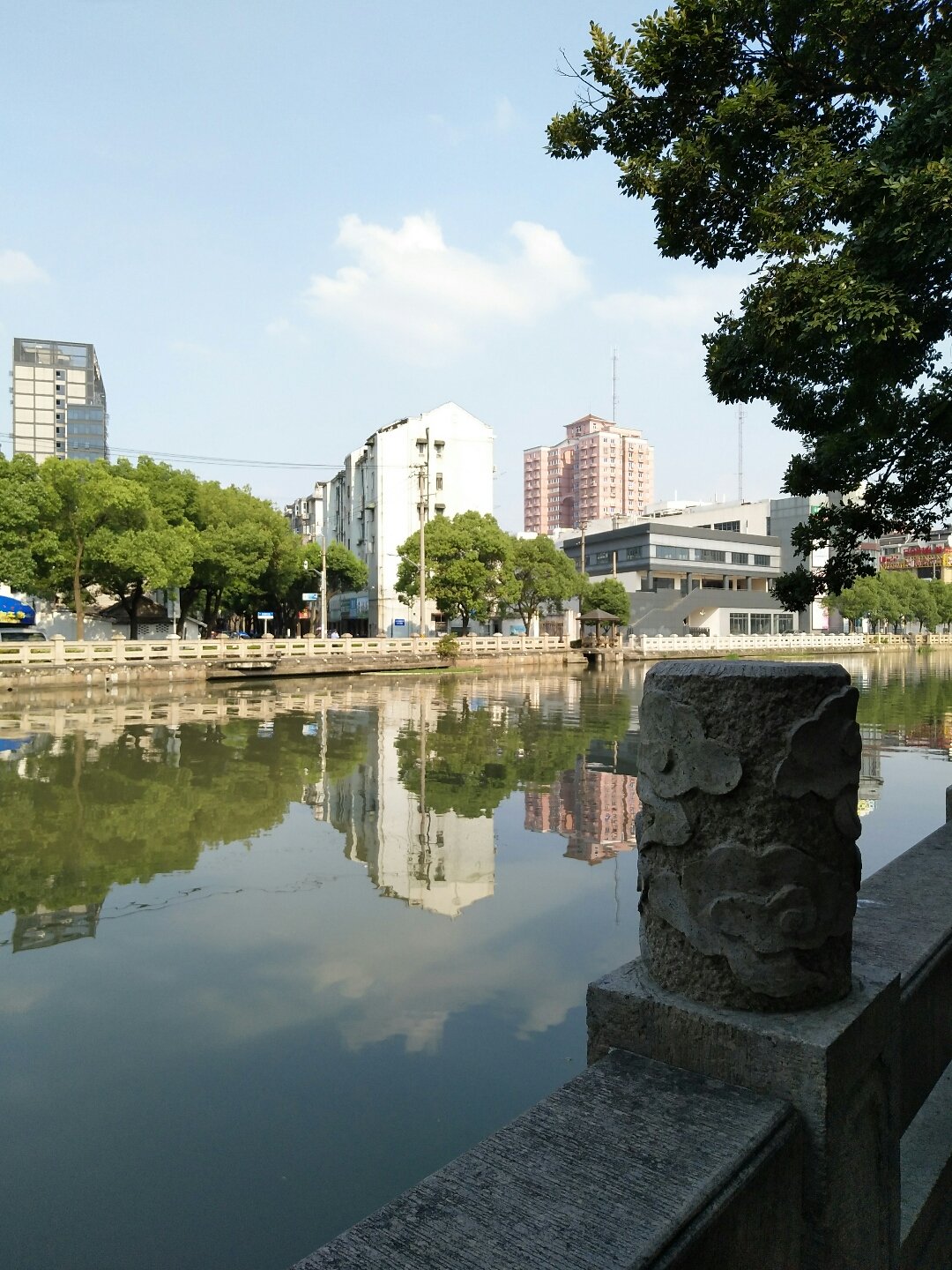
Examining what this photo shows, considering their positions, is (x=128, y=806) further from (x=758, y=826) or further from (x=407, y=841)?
(x=758, y=826)

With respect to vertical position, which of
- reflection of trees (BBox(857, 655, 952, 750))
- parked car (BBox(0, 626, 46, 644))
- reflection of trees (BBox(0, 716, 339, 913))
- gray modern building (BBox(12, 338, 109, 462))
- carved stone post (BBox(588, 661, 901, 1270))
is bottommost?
reflection of trees (BBox(0, 716, 339, 913))

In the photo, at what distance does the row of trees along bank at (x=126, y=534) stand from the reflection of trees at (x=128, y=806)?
15350 mm

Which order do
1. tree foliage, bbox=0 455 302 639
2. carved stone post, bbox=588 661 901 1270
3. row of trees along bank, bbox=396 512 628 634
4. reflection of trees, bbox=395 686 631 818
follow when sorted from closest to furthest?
1. carved stone post, bbox=588 661 901 1270
2. reflection of trees, bbox=395 686 631 818
3. tree foliage, bbox=0 455 302 639
4. row of trees along bank, bbox=396 512 628 634

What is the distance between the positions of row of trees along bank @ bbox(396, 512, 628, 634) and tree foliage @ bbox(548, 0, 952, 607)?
32.0 m

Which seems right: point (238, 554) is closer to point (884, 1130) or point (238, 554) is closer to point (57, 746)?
point (57, 746)

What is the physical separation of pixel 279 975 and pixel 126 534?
2591 centimetres

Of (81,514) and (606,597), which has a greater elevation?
(81,514)

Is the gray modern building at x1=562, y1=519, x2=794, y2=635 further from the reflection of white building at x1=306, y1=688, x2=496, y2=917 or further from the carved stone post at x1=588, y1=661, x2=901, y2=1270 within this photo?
the carved stone post at x1=588, y1=661, x2=901, y2=1270

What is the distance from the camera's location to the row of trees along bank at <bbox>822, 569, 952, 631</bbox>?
57.2m

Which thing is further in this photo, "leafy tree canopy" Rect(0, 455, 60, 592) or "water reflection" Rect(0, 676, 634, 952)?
"leafy tree canopy" Rect(0, 455, 60, 592)

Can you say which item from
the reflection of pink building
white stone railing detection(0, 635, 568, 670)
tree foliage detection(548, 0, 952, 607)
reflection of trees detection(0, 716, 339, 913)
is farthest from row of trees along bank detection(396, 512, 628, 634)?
tree foliage detection(548, 0, 952, 607)

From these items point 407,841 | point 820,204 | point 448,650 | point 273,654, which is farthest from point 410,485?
point 820,204

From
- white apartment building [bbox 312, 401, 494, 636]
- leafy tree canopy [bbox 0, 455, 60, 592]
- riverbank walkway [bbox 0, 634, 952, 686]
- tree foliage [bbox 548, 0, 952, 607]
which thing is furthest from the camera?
white apartment building [bbox 312, 401, 494, 636]

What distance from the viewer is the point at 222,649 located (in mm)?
26703
